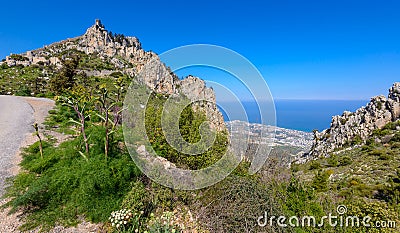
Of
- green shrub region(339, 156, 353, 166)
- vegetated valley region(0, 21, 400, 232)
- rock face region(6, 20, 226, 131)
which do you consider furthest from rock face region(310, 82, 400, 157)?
rock face region(6, 20, 226, 131)

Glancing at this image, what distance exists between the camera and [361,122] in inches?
1178

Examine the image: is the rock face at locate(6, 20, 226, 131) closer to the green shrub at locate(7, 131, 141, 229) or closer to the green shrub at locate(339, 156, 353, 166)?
the green shrub at locate(7, 131, 141, 229)

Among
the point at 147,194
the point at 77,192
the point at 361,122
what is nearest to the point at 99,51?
the point at 361,122

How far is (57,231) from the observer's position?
3174 mm

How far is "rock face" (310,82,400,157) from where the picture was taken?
28.3 metres

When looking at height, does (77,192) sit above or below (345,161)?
above

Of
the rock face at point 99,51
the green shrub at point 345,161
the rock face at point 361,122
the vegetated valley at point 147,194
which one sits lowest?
the green shrub at point 345,161

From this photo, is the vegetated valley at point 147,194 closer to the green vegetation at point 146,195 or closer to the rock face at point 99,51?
the green vegetation at point 146,195

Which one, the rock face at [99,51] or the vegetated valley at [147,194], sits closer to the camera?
the vegetated valley at [147,194]

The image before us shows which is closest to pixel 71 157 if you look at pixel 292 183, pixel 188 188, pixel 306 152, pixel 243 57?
pixel 188 188

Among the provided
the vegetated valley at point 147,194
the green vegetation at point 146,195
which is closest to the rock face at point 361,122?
the vegetated valley at point 147,194

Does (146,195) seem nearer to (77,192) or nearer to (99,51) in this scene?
(77,192)

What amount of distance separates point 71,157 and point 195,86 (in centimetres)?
360

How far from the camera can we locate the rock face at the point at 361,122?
2828cm
